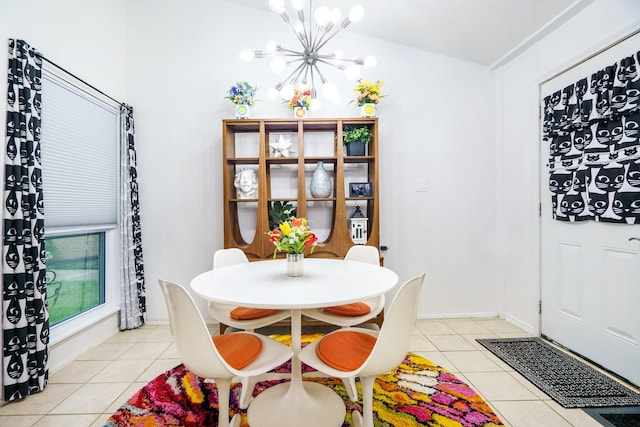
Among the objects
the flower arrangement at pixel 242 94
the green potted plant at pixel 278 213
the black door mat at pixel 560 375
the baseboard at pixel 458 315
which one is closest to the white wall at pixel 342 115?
the baseboard at pixel 458 315

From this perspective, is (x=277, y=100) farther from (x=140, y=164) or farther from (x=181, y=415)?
(x=181, y=415)

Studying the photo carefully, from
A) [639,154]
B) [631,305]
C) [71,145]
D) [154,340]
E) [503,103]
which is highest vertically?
[503,103]

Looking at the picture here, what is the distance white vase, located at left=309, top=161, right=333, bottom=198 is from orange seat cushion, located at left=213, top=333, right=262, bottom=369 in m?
1.62

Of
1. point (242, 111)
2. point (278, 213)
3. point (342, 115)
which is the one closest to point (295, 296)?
point (278, 213)

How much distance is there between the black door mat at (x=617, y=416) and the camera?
1.63 metres

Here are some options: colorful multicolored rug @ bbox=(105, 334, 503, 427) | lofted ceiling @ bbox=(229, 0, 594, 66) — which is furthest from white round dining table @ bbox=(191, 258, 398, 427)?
lofted ceiling @ bbox=(229, 0, 594, 66)

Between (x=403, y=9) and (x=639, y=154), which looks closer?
(x=639, y=154)

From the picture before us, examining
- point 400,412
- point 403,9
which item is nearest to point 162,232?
point 400,412

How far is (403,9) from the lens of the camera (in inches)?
108

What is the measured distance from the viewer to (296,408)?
5.37 feet

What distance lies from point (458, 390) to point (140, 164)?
3326mm

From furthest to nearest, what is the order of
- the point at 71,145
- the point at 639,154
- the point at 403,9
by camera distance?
the point at 403,9 → the point at 71,145 → the point at 639,154

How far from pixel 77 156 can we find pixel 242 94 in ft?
4.71

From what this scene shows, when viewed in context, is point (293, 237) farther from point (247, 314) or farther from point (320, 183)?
point (320, 183)
